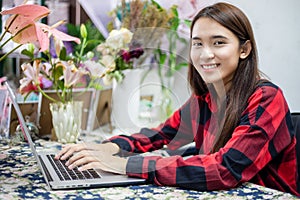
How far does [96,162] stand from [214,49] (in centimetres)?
44

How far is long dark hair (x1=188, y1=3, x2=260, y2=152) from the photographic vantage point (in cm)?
123

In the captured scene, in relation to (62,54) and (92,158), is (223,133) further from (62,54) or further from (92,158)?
(62,54)

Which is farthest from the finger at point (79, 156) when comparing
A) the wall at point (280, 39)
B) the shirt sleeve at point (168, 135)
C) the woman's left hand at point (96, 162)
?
the wall at point (280, 39)

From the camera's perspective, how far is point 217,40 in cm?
125

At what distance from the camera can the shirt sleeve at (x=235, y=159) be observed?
1051 mm

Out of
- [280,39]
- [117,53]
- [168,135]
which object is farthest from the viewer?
[280,39]

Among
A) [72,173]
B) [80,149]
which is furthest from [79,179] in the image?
[80,149]

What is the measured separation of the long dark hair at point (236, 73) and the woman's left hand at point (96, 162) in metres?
0.29

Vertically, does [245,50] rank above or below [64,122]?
above

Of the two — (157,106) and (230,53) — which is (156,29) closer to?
(157,106)

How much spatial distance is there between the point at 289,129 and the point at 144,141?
46 cm

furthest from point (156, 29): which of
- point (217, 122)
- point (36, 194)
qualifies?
point (36, 194)

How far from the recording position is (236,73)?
1.31 metres

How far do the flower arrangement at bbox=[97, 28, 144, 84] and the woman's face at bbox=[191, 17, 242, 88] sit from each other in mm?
484
